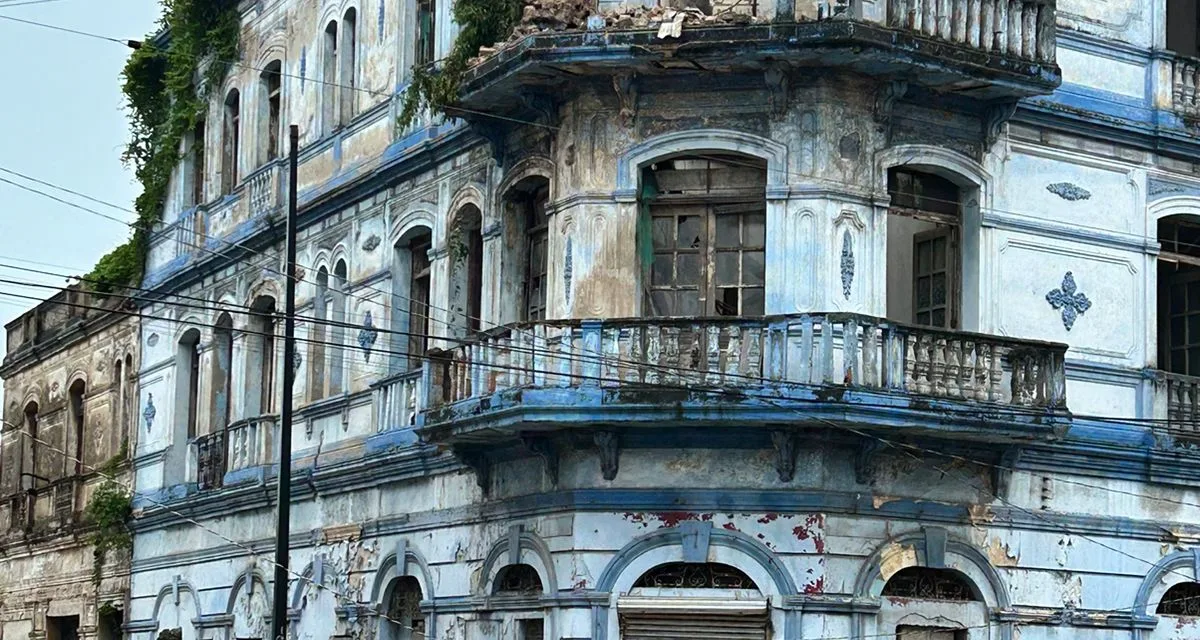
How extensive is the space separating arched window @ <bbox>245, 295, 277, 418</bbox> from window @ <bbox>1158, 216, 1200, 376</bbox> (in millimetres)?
11488

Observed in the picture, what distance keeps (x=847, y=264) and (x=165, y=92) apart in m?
15.9

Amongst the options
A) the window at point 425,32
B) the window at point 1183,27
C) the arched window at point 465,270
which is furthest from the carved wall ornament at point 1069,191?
the window at point 425,32

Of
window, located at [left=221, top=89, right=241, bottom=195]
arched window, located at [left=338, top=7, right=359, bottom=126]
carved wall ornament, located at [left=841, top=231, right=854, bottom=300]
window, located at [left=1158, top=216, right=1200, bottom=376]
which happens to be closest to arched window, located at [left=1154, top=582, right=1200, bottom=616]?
window, located at [left=1158, top=216, right=1200, bottom=376]

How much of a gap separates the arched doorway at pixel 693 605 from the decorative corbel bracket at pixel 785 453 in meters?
0.96

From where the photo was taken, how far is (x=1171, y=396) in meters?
22.8

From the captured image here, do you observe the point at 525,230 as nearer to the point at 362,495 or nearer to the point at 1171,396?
the point at 362,495

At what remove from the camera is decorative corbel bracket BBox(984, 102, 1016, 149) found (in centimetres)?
2167

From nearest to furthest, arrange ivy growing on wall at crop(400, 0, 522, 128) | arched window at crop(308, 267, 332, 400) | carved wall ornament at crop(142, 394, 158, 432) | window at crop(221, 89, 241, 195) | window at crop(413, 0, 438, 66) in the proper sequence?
1. ivy growing on wall at crop(400, 0, 522, 128)
2. window at crop(413, 0, 438, 66)
3. arched window at crop(308, 267, 332, 400)
4. window at crop(221, 89, 241, 195)
5. carved wall ornament at crop(142, 394, 158, 432)

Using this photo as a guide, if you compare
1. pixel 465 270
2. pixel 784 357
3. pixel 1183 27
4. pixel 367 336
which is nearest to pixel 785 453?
pixel 784 357

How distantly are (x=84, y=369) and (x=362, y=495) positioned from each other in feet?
42.2

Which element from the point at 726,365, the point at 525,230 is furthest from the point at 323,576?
the point at 726,365

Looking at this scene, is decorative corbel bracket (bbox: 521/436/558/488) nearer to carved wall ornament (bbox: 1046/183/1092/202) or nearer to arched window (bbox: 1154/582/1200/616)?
carved wall ornament (bbox: 1046/183/1092/202)

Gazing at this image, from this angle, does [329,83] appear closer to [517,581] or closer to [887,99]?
[517,581]

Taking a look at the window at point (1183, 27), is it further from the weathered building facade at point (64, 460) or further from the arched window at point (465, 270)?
the weathered building facade at point (64, 460)
